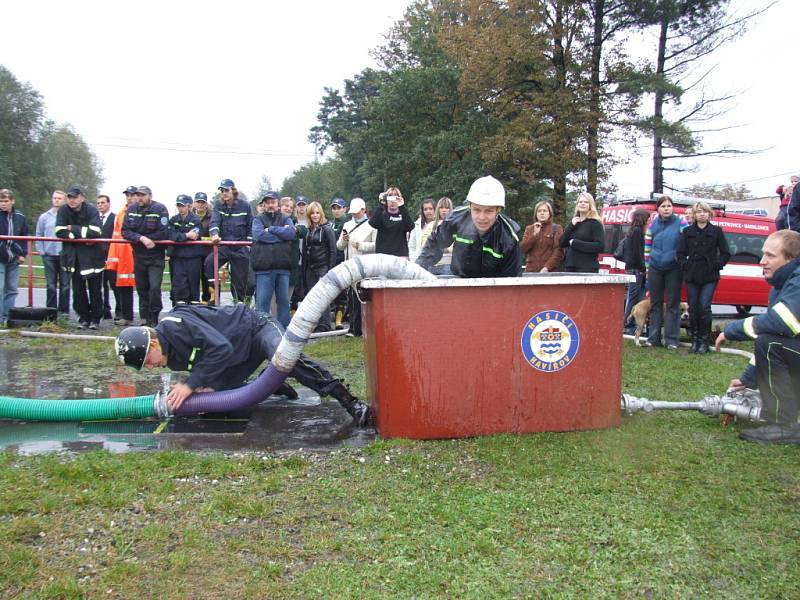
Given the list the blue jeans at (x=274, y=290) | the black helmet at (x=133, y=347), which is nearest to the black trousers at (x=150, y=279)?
the blue jeans at (x=274, y=290)

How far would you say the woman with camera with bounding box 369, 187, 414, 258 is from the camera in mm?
9109

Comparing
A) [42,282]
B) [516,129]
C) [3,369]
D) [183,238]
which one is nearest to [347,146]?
[516,129]

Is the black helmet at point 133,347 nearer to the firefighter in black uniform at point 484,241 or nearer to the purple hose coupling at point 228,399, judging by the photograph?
the purple hose coupling at point 228,399

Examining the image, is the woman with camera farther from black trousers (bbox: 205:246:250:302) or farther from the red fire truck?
the red fire truck

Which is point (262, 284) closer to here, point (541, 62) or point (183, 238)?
point (183, 238)

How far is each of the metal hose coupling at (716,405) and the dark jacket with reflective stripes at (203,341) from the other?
3.02 metres

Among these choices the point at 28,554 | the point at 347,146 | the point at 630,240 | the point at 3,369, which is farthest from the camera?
the point at 347,146

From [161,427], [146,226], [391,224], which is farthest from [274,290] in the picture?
[161,427]

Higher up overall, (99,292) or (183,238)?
(183,238)

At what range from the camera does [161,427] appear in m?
5.23

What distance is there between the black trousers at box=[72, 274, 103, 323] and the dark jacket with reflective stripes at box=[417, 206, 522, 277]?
7.24 m

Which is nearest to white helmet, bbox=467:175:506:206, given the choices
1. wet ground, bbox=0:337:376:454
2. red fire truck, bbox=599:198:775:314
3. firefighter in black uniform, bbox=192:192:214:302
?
wet ground, bbox=0:337:376:454

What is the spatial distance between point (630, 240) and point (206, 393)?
676 cm

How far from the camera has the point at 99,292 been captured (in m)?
10.6
